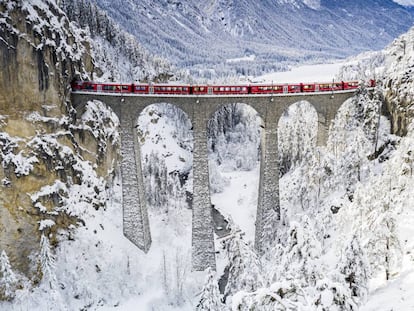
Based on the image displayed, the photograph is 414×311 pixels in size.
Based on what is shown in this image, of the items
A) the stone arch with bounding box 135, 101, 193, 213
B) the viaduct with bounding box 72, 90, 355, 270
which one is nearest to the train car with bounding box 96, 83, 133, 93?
the viaduct with bounding box 72, 90, 355, 270

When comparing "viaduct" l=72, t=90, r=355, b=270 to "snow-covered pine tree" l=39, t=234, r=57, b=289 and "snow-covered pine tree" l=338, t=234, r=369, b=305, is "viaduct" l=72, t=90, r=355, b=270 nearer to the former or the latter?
"snow-covered pine tree" l=39, t=234, r=57, b=289

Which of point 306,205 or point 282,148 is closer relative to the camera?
point 306,205

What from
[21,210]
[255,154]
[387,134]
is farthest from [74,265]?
[255,154]

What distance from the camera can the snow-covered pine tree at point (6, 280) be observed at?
115ft

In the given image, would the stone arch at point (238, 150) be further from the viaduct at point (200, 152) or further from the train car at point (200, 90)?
the train car at point (200, 90)

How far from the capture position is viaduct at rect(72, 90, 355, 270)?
142ft

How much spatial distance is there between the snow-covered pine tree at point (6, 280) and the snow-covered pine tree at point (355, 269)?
28.1 m

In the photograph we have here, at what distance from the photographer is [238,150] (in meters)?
89.1

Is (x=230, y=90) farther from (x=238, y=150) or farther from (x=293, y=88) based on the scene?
(x=238, y=150)

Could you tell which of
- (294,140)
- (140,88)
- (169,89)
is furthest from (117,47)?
(169,89)

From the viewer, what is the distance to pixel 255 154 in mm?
85688

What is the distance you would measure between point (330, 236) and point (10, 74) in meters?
33.2

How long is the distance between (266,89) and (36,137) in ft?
78.1

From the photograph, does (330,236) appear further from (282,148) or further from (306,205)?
(282,148)
